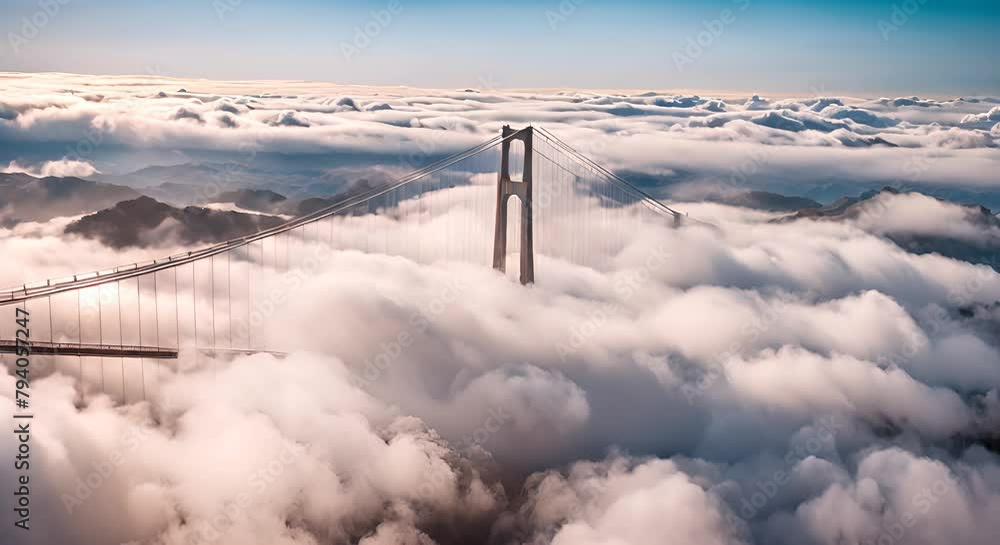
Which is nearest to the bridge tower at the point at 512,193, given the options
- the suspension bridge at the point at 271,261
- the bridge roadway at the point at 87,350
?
the suspension bridge at the point at 271,261

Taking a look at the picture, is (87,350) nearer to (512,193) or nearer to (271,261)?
(512,193)

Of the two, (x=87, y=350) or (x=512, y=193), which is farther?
(x=512, y=193)

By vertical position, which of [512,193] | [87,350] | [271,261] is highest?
[512,193]

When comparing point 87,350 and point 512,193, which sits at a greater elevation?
point 512,193

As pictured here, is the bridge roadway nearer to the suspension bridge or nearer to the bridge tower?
the suspension bridge

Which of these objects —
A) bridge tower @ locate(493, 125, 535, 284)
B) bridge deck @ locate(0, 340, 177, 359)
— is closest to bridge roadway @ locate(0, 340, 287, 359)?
bridge deck @ locate(0, 340, 177, 359)

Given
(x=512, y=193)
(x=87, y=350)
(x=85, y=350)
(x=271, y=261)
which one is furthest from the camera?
(x=271, y=261)

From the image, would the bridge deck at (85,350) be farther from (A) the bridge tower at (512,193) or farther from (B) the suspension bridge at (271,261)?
(A) the bridge tower at (512,193)

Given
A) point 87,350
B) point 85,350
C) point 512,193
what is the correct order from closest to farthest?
point 85,350
point 87,350
point 512,193

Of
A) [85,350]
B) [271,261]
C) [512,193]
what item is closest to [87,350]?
[85,350]
